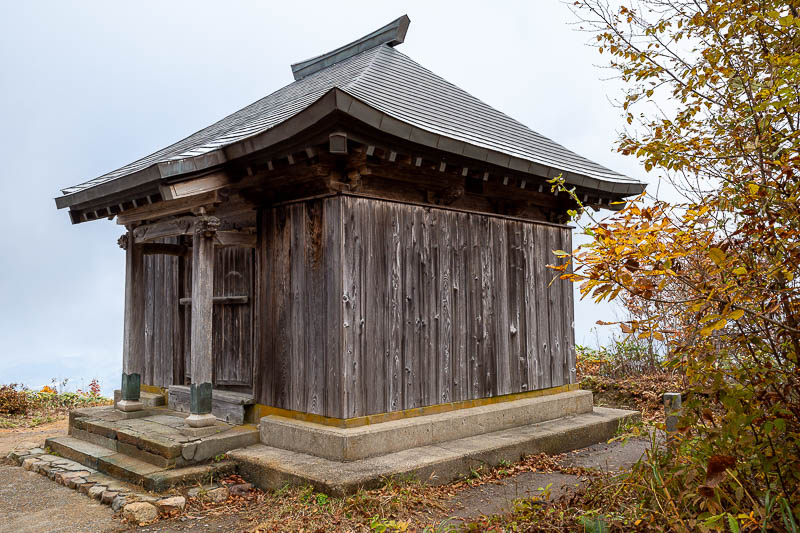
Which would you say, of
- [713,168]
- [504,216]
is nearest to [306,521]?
[713,168]

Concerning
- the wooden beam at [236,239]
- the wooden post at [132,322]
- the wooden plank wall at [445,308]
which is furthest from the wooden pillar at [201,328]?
the wooden post at [132,322]

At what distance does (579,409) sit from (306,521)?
502 centimetres

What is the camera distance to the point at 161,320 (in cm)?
877

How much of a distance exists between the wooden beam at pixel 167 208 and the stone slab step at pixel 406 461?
280cm

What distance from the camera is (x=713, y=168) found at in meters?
4.30

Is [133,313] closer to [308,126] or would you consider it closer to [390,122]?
[308,126]

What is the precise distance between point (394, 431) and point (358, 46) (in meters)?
7.13

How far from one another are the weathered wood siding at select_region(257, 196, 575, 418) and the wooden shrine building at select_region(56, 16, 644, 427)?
0.02m

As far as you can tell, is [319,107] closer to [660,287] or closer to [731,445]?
[660,287]

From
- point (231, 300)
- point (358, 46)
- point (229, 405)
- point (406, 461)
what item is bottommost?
point (406, 461)

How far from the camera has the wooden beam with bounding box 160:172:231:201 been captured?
614cm

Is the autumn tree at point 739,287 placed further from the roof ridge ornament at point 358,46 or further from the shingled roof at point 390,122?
the roof ridge ornament at point 358,46

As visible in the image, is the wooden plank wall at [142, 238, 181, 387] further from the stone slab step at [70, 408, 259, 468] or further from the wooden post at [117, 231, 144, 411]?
the stone slab step at [70, 408, 259, 468]

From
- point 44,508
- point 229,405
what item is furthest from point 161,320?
point 44,508
